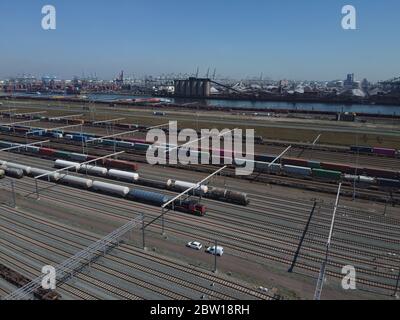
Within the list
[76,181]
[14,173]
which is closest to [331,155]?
[76,181]

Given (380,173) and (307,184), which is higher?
(380,173)

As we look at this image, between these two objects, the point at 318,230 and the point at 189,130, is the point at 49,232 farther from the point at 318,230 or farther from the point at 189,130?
the point at 189,130

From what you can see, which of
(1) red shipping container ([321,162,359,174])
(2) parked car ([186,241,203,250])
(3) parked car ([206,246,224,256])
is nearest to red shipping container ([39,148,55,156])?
(2) parked car ([186,241,203,250])

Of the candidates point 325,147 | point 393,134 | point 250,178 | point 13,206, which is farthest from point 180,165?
point 393,134

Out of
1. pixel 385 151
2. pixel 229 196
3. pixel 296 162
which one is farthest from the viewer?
pixel 385 151

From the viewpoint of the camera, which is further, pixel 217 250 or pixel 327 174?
pixel 327 174

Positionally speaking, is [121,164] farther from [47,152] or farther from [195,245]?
[195,245]

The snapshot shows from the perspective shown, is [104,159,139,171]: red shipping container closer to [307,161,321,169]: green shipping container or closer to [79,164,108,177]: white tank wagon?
[79,164,108,177]: white tank wagon

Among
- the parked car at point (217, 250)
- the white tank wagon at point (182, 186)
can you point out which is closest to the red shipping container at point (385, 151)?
the white tank wagon at point (182, 186)
